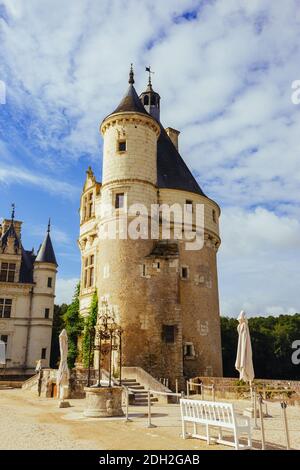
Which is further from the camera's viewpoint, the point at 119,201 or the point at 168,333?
the point at 119,201

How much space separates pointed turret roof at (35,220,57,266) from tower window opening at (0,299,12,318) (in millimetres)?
4341

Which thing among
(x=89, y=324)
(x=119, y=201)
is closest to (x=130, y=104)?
(x=119, y=201)

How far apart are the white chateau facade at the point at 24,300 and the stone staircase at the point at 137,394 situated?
1657cm

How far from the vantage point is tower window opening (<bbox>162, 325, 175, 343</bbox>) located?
73.8ft

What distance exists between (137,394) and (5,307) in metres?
21.7

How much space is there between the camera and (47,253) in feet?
123

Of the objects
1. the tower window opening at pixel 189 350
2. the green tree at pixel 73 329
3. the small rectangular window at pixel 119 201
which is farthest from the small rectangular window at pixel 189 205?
the green tree at pixel 73 329

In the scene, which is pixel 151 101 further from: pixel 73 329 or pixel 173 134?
pixel 73 329

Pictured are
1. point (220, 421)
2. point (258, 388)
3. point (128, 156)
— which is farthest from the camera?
point (128, 156)

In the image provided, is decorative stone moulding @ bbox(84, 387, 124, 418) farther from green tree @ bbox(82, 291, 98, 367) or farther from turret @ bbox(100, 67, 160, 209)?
turret @ bbox(100, 67, 160, 209)

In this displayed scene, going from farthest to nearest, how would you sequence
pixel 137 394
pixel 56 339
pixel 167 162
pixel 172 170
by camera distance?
1. pixel 56 339
2. pixel 167 162
3. pixel 172 170
4. pixel 137 394

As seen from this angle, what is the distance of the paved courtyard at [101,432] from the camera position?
753 cm

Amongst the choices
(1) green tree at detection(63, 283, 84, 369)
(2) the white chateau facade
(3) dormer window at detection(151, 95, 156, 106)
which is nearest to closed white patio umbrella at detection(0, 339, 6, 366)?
(2) the white chateau facade
